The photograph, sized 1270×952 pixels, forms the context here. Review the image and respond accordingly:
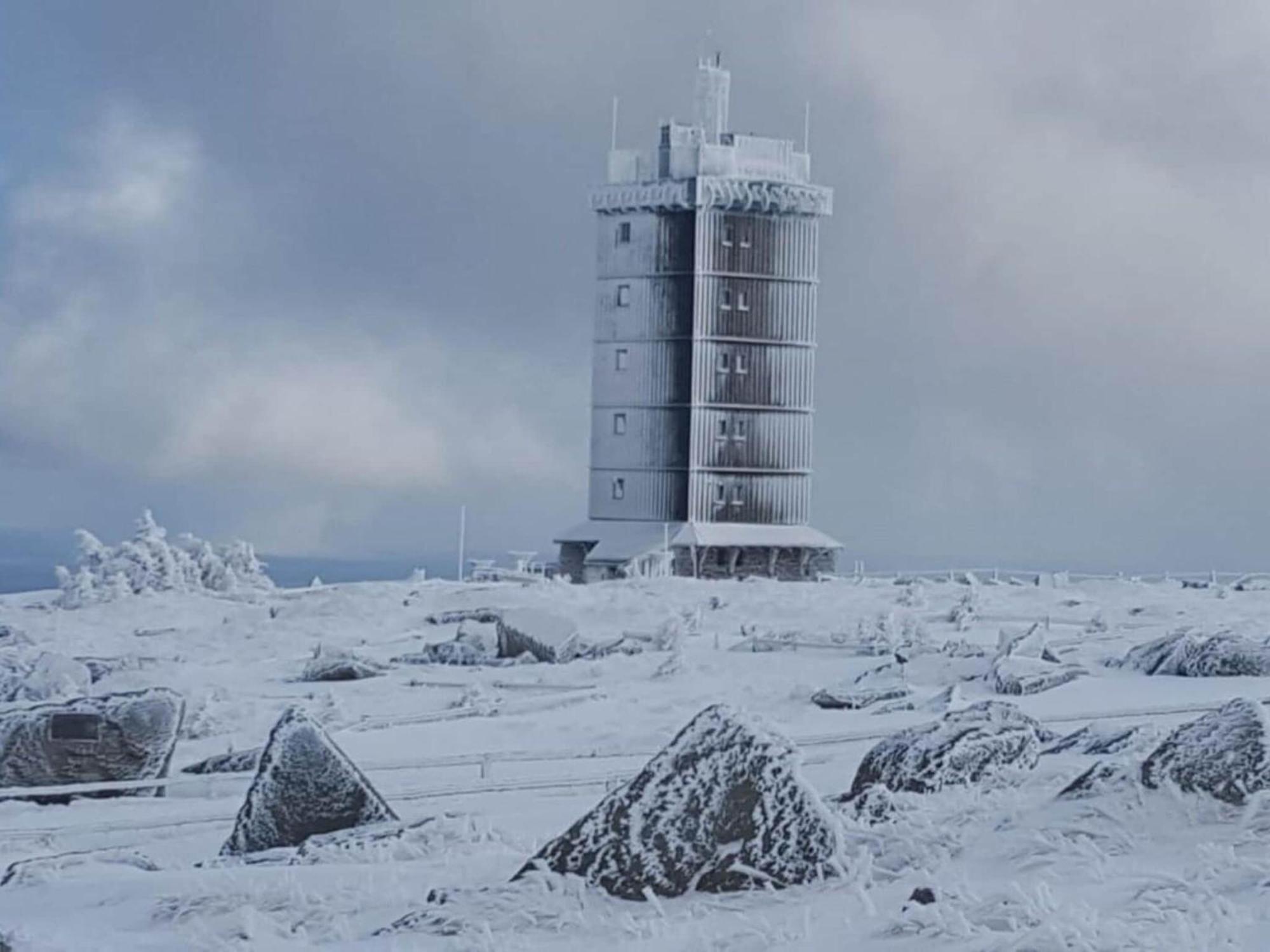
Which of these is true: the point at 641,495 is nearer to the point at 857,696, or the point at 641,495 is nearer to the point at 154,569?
the point at 154,569

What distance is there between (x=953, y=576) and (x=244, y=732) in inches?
962

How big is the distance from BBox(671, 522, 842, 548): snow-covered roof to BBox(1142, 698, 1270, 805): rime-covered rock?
39.6 metres

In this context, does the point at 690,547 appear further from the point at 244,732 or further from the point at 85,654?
the point at 244,732

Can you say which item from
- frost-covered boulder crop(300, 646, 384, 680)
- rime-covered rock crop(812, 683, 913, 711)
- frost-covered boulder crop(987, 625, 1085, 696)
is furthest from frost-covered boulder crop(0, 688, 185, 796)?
frost-covered boulder crop(987, 625, 1085, 696)

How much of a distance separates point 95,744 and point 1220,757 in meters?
10.8

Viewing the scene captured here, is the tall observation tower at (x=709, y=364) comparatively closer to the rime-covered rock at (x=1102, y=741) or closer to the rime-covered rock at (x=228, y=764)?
the rime-covered rock at (x=228, y=764)

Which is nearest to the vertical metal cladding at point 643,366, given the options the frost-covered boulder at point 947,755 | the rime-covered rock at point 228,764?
the rime-covered rock at point 228,764

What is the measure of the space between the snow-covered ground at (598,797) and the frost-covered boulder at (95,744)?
1.28 feet

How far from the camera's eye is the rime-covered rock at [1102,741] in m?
11.8

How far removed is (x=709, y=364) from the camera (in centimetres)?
5034

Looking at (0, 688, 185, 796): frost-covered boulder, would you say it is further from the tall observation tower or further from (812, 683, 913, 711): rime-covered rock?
→ the tall observation tower

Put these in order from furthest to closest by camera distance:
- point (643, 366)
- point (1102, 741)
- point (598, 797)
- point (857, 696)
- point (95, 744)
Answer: point (643, 366) → point (857, 696) → point (95, 744) → point (598, 797) → point (1102, 741)

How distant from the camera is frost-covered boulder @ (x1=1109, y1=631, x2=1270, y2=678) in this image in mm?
22625

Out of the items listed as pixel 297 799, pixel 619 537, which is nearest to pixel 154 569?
pixel 619 537
